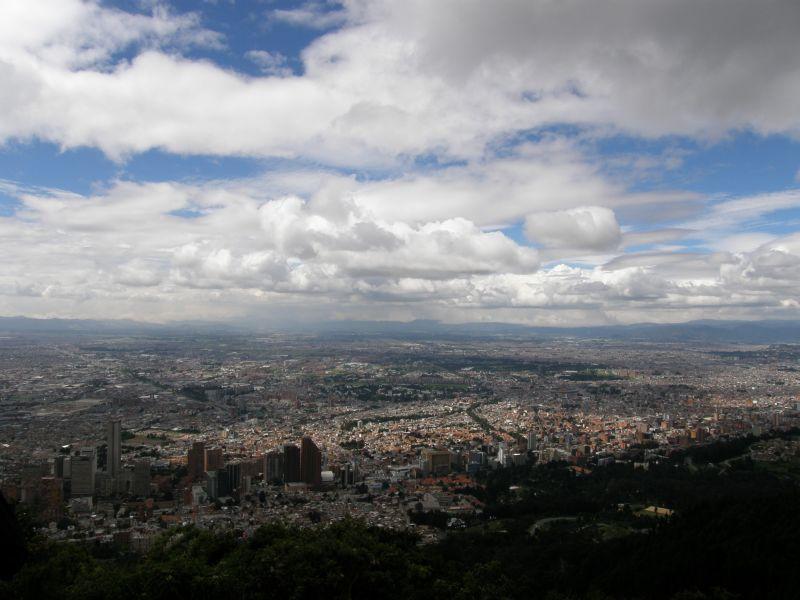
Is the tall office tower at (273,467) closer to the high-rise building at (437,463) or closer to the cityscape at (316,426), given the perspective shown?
the cityscape at (316,426)

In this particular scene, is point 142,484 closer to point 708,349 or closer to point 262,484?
point 262,484

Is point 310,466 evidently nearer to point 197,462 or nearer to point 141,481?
point 197,462

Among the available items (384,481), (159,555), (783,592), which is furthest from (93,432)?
(783,592)

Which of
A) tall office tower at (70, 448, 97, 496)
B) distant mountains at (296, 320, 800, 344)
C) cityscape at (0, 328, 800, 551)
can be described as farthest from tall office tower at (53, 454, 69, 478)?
distant mountains at (296, 320, 800, 344)

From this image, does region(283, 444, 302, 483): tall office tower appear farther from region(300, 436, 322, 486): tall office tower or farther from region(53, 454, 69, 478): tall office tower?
region(53, 454, 69, 478): tall office tower

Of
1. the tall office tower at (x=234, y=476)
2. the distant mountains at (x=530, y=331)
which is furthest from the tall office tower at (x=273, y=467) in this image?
the distant mountains at (x=530, y=331)

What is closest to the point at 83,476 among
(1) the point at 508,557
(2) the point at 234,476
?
(2) the point at 234,476
